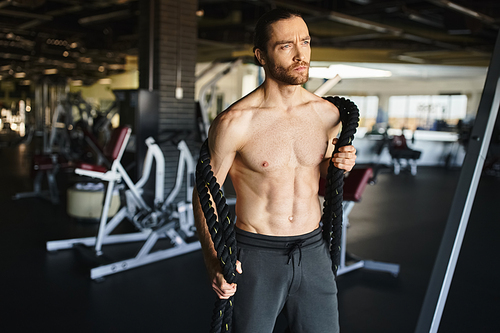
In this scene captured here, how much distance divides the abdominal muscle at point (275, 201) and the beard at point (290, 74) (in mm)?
267

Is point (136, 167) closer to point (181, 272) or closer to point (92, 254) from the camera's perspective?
point (92, 254)

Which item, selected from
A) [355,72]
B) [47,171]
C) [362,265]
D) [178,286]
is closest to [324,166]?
[178,286]

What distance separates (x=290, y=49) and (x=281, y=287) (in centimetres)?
70

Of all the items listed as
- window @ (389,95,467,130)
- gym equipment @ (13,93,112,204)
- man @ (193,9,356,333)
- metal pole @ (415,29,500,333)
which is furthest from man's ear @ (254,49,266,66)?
window @ (389,95,467,130)

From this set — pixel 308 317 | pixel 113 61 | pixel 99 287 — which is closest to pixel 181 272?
pixel 99 287

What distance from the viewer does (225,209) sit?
47.4 inches

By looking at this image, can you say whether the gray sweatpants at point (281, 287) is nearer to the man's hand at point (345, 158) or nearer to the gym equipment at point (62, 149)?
the man's hand at point (345, 158)

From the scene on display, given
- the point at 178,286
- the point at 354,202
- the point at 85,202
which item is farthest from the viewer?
the point at 85,202

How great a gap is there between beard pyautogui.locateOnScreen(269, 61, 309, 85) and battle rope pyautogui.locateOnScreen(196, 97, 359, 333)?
0.20 metres

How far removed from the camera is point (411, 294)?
9.56ft

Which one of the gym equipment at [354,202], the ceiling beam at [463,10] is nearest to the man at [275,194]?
the gym equipment at [354,202]

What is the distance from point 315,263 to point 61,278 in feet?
7.45

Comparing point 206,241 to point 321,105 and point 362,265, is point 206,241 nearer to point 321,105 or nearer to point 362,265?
point 321,105

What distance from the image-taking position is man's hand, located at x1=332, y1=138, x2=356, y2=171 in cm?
124
